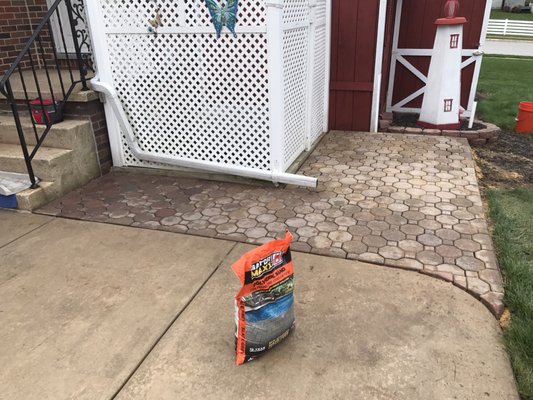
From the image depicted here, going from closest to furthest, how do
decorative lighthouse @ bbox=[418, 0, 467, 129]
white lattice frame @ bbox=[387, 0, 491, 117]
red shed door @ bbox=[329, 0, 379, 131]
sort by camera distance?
red shed door @ bbox=[329, 0, 379, 131], decorative lighthouse @ bbox=[418, 0, 467, 129], white lattice frame @ bbox=[387, 0, 491, 117]

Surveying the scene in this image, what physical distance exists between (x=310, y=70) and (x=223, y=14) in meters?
1.52

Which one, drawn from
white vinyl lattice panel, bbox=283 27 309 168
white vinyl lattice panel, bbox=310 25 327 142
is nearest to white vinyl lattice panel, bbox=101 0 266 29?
white vinyl lattice panel, bbox=283 27 309 168

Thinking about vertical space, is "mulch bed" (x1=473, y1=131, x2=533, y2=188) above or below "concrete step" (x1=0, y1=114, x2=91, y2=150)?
below

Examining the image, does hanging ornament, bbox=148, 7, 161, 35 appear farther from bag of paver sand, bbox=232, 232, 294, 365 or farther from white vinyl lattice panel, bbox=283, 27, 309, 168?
bag of paver sand, bbox=232, 232, 294, 365

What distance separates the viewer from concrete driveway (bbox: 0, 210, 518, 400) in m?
2.07

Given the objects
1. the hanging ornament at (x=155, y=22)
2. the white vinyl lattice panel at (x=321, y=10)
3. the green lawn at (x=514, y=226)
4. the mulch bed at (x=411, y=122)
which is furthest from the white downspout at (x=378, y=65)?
the hanging ornament at (x=155, y=22)

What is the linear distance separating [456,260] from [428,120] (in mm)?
3782

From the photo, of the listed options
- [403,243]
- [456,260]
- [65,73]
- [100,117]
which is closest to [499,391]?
[456,260]

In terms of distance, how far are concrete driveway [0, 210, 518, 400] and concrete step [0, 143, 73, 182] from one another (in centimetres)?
106

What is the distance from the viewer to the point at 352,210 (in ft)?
12.6

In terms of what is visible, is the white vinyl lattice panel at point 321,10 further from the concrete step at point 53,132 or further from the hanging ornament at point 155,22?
the concrete step at point 53,132

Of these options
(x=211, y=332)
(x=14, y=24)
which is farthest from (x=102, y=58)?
(x=211, y=332)

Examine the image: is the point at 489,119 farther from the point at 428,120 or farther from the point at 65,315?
the point at 65,315

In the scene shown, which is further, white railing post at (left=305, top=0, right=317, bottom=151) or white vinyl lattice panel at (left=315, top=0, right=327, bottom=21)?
white vinyl lattice panel at (left=315, top=0, right=327, bottom=21)
